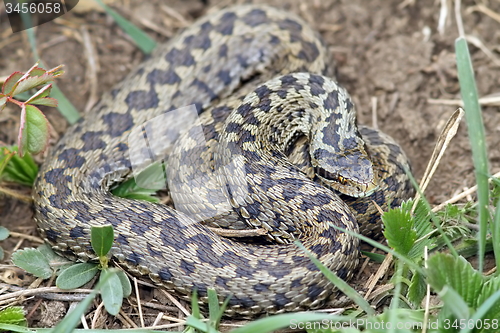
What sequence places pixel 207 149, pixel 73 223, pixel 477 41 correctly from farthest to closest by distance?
pixel 477 41 < pixel 207 149 < pixel 73 223

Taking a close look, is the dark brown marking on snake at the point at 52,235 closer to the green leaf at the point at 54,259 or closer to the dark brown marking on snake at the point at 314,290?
the green leaf at the point at 54,259

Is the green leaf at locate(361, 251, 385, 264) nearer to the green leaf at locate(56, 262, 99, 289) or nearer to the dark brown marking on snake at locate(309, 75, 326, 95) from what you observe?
the dark brown marking on snake at locate(309, 75, 326, 95)

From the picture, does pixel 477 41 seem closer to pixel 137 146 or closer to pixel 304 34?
pixel 304 34

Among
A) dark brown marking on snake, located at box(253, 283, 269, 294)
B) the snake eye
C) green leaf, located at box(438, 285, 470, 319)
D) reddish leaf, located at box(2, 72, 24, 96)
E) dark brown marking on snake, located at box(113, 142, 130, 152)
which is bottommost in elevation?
dark brown marking on snake, located at box(253, 283, 269, 294)

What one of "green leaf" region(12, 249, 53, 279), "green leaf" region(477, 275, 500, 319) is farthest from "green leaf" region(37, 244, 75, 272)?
"green leaf" region(477, 275, 500, 319)

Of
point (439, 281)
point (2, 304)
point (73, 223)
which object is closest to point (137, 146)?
point (73, 223)

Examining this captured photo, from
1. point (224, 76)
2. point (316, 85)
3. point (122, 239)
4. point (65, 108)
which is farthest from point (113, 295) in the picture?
point (224, 76)
